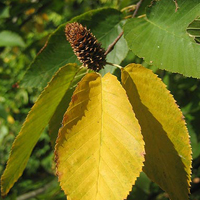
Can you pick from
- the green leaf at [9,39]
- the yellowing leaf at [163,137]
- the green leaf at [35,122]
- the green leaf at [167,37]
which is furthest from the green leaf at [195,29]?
the green leaf at [9,39]

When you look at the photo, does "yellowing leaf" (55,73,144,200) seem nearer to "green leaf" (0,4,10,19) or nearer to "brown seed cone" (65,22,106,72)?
"brown seed cone" (65,22,106,72)

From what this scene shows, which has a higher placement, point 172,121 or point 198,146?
point 172,121

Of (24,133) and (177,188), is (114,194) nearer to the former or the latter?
(177,188)

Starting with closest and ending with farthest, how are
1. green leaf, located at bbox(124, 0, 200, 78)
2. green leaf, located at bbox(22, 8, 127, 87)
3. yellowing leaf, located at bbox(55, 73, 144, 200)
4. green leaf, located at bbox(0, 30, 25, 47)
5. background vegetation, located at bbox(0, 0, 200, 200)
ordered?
yellowing leaf, located at bbox(55, 73, 144, 200), green leaf, located at bbox(124, 0, 200, 78), green leaf, located at bbox(22, 8, 127, 87), background vegetation, located at bbox(0, 0, 200, 200), green leaf, located at bbox(0, 30, 25, 47)

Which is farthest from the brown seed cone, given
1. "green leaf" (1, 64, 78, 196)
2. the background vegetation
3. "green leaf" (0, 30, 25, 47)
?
"green leaf" (0, 30, 25, 47)

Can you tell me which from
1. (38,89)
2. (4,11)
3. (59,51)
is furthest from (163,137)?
(38,89)

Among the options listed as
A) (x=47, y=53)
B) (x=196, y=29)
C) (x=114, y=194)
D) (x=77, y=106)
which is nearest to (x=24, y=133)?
(x=77, y=106)
